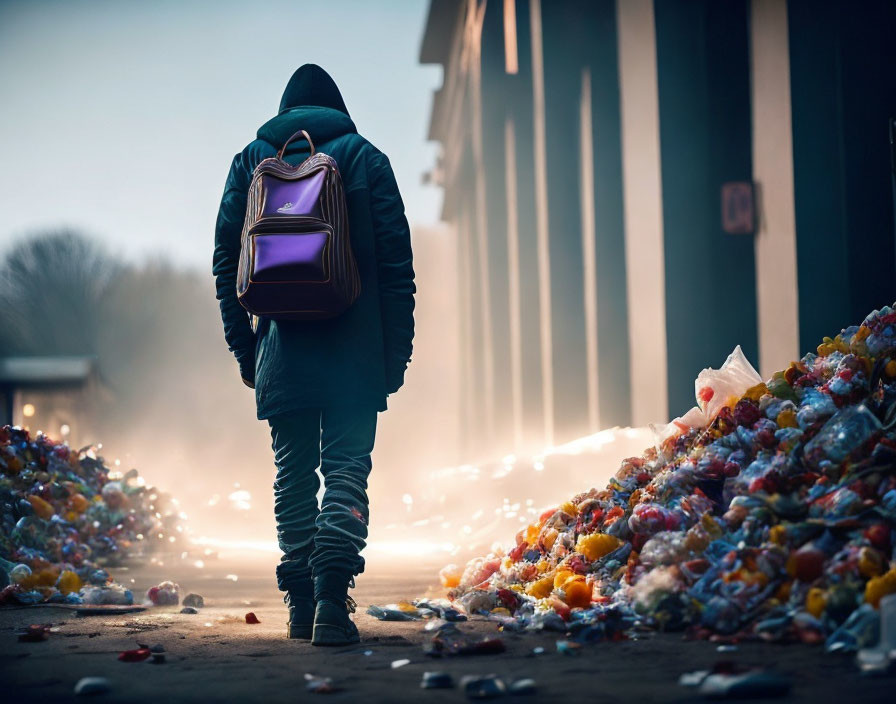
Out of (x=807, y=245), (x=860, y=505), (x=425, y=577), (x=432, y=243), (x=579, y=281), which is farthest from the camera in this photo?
(x=432, y=243)

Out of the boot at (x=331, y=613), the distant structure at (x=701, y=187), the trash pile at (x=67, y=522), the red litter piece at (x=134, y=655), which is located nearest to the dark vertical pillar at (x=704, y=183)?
the distant structure at (x=701, y=187)

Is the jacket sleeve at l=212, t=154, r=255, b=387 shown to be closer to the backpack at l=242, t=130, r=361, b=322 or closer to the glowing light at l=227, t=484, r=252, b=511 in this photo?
the backpack at l=242, t=130, r=361, b=322

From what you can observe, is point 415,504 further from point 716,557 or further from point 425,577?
point 716,557

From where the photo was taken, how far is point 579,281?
13523mm

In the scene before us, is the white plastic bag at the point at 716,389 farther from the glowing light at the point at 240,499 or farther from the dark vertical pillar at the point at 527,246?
the dark vertical pillar at the point at 527,246

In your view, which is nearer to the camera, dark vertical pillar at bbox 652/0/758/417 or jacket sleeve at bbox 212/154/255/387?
jacket sleeve at bbox 212/154/255/387

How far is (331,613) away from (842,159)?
17.8ft

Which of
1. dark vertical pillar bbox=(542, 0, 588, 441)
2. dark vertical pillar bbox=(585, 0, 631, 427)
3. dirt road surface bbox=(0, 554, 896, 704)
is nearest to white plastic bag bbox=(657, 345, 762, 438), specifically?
dirt road surface bbox=(0, 554, 896, 704)

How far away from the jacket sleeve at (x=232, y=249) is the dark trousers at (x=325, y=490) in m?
0.34

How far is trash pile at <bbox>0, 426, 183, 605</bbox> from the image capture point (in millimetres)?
5539

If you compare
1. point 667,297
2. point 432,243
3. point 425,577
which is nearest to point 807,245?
point 667,297

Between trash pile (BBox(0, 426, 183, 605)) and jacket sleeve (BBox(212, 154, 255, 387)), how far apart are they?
1762 millimetres

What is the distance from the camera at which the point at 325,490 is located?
4.04 metres

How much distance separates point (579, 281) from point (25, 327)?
2808 centimetres
